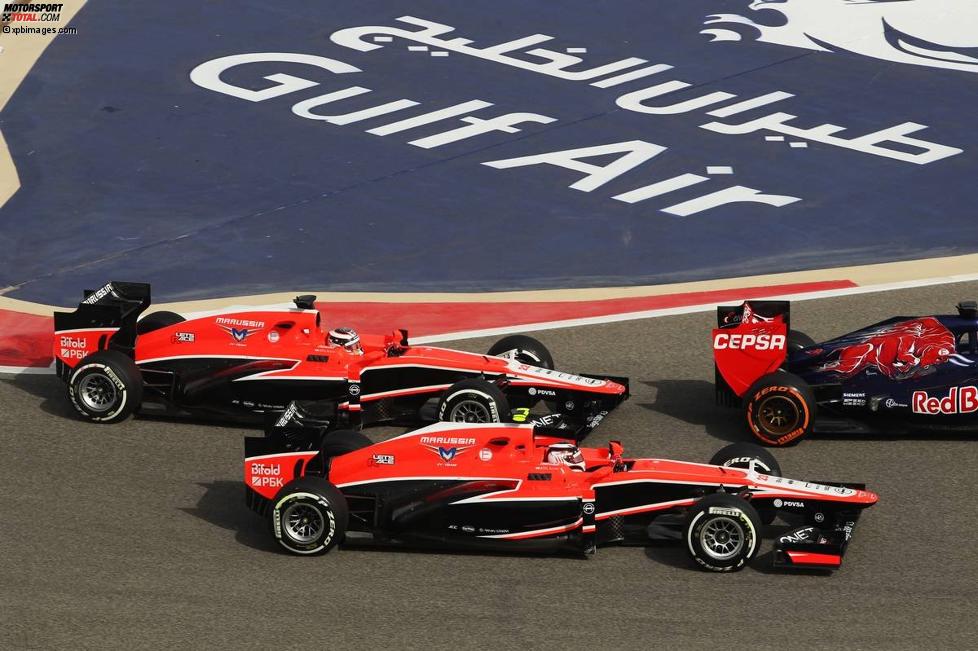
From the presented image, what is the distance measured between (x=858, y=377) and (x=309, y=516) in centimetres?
583

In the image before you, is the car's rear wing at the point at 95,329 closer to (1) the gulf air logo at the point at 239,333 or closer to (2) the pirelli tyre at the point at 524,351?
(1) the gulf air logo at the point at 239,333

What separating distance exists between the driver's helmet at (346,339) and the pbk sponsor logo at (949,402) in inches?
222

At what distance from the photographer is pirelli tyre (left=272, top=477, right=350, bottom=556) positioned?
12.8 m

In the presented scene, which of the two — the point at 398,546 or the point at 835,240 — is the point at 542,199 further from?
the point at 398,546

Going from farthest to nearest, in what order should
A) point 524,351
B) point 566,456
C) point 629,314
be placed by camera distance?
point 629,314 < point 524,351 < point 566,456

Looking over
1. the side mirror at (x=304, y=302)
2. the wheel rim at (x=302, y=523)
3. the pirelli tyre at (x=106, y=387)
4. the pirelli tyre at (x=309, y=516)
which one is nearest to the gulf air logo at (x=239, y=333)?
the side mirror at (x=304, y=302)

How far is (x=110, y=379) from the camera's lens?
15875 mm

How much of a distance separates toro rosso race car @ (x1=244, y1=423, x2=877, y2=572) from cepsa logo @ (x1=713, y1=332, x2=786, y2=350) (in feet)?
8.77

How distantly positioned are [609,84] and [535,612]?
16.6m

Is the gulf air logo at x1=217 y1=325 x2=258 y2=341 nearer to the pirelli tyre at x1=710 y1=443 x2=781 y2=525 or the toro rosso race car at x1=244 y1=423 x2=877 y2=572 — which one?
the toro rosso race car at x1=244 y1=423 x2=877 y2=572

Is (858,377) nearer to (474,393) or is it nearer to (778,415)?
(778,415)

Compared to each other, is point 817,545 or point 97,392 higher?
point 97,392

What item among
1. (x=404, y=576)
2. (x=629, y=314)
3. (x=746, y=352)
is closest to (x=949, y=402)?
(x=746, y=352)

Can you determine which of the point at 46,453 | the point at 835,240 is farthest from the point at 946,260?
the point at 46,453
